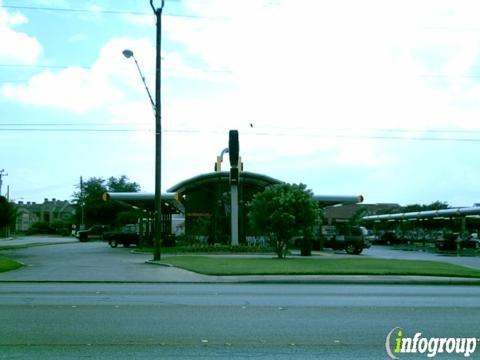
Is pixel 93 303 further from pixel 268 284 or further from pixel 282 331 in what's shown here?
pixel 268 284

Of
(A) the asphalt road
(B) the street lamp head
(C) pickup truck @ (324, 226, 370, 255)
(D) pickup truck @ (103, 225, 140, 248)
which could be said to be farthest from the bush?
(A) the asphalt road

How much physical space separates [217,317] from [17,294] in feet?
21.1

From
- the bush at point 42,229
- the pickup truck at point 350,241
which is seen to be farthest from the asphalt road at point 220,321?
the bush at point 42,229

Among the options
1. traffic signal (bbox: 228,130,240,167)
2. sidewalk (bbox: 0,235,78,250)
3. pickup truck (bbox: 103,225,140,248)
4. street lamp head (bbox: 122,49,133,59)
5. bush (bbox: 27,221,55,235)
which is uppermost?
street lamp head (bbox: 122,49,133,59)

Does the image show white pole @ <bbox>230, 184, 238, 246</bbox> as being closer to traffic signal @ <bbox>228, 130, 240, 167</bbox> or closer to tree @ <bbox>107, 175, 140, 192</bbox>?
traffic signal @ <bbox>228, 130, 240, 167</bbox>

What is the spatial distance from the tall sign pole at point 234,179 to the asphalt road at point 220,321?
2565cm

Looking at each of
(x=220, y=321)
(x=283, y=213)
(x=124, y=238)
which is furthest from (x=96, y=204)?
(x=220, y=321)

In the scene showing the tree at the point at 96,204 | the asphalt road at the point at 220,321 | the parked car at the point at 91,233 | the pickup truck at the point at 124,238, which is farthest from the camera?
the tree at the point at 96,204

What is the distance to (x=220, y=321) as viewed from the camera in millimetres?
10688

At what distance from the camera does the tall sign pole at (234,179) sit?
42.5m

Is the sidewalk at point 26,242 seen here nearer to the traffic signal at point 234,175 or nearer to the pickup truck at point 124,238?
the pickup truck at point 124,238

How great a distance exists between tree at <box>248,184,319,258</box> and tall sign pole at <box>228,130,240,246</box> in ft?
28.4

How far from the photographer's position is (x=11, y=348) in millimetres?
8352

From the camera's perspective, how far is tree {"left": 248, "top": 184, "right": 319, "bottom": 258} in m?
32.3
